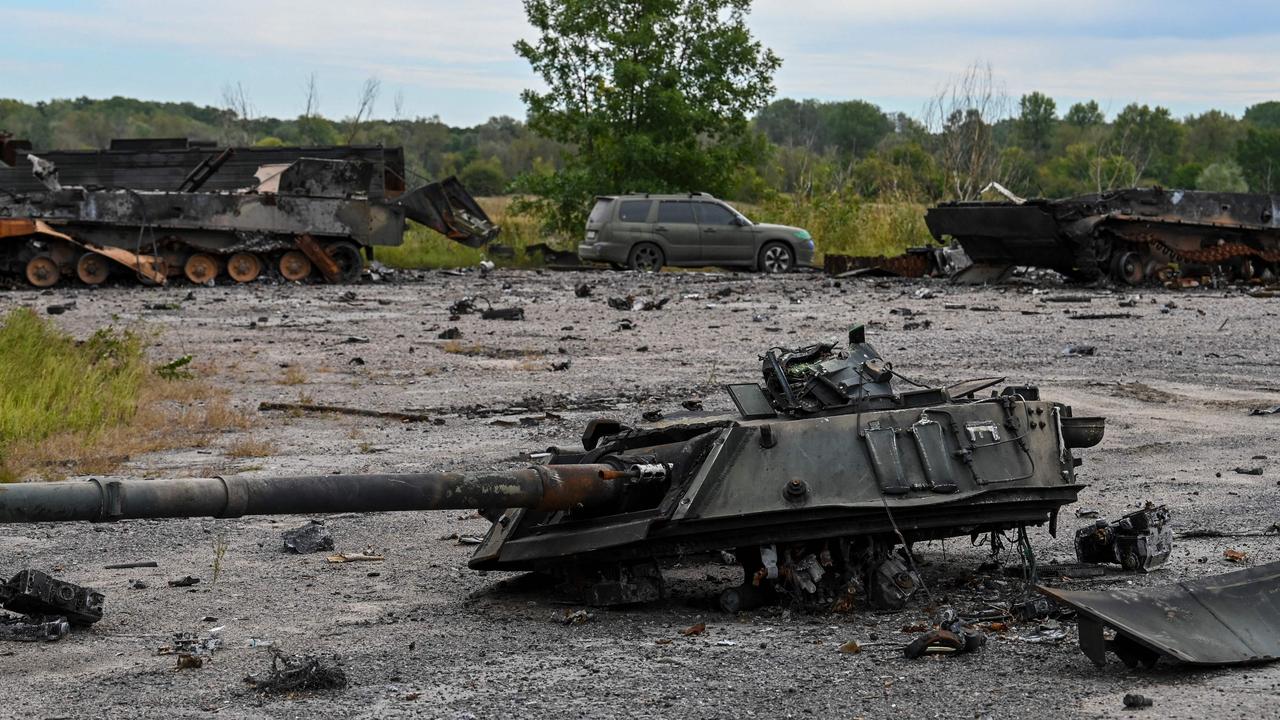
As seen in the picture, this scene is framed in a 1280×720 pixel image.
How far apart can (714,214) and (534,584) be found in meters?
21.4

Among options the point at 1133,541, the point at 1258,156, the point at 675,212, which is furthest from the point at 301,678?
the point at 1258,156

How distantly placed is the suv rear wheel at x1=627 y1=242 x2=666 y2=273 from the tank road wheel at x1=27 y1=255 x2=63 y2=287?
A: 31.5 feet

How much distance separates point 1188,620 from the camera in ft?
18.8

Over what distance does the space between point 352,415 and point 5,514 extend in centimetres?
724

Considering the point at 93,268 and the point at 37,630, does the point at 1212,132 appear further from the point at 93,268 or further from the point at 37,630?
the point at 37,630

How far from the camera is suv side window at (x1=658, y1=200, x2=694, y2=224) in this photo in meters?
28.1

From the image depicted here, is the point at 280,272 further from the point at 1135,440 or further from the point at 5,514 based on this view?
the point at 5,514

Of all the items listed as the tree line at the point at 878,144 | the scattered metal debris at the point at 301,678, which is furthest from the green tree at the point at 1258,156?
the scattered metal debris at the point at 301,678

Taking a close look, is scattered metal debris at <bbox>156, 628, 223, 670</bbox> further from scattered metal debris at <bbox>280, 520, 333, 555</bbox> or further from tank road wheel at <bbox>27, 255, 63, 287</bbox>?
tank road wheel at <bbox>27, 255, 63, 287</bbox>

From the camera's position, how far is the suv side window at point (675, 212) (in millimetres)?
28094

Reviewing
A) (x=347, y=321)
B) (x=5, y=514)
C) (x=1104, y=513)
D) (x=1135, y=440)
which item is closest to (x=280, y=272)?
(x=347, y=321)

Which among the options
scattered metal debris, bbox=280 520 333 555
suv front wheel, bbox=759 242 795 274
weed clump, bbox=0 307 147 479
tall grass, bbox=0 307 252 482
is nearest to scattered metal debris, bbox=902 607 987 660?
scattered metal debris, bbox=280 520 333 555

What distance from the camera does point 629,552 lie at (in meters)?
6.58

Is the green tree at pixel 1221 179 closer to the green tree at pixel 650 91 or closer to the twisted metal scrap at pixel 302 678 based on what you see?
the green tree at pixel 650 91
